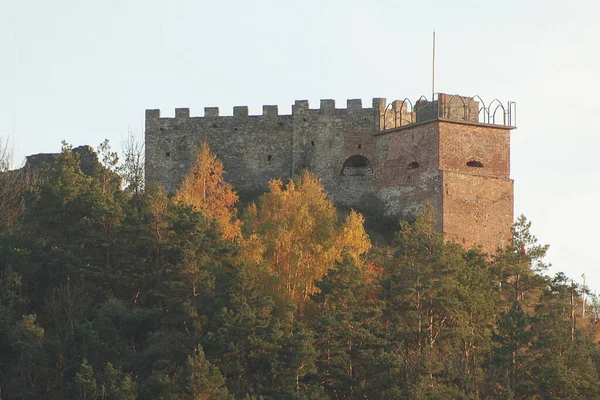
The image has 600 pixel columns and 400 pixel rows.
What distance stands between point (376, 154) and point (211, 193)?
6.32 m

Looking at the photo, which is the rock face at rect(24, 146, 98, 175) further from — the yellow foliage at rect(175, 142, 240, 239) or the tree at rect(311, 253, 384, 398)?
the tree at rect(311, 253, 384, 398)

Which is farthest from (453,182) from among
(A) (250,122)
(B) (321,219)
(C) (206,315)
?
(C) (206,315)

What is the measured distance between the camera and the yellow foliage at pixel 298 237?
45156 mm

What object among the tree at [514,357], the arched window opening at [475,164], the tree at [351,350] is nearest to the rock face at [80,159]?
the arched window opening at [475,164]

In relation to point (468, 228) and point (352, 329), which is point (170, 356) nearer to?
point (352, 329)

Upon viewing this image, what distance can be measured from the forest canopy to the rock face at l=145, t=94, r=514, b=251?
13.8 ft

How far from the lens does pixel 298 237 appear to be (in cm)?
4716

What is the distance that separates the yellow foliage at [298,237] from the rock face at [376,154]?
3.30 metres

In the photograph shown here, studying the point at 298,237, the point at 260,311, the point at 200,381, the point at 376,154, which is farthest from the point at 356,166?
the point at 200,381

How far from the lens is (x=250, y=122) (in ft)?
186

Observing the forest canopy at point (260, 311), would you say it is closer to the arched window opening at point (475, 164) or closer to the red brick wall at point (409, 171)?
the red brick wall at point (409, 171)

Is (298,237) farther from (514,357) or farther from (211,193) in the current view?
(514,357)

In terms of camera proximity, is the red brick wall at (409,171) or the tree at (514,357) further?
the red brick wall at (409,171)

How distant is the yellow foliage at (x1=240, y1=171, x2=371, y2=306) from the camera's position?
45.2m
